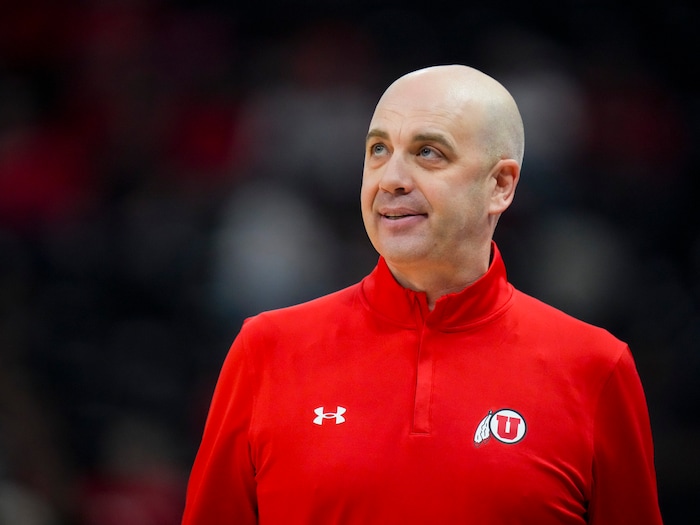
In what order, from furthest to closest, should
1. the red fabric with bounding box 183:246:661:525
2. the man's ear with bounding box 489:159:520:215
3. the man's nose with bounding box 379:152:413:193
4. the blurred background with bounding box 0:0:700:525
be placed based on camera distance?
the blurred background with bounding box 0:0:700:525, the man's ear with bounding box 489:159:520:215, the man's nose with bounding box 379:152:413:193, the red fabric with bounding box 183:246:661:525

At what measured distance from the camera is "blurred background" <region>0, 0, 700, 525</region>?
453cm

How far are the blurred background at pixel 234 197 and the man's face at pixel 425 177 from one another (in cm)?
237

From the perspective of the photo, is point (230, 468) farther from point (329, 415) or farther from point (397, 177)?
point (397, 177)

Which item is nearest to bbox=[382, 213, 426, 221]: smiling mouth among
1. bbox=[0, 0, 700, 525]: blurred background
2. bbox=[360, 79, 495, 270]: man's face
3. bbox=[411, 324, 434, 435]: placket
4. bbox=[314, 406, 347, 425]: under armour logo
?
bbox=[360, 79, 495, 270]: man's face

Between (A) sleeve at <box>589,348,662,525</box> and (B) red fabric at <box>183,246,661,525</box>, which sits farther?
(A) sleeve at <box>589,348,662,525</box>

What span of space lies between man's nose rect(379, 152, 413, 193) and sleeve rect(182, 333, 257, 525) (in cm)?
48

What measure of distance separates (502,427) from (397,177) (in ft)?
1.82

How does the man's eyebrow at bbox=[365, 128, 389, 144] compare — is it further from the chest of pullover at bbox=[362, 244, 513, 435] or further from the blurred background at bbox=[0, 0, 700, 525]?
the blurred background at bbox=[0, 0, 700, 525]

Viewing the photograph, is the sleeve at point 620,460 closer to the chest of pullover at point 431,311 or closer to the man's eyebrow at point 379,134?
the chest of pullover at point 431,311

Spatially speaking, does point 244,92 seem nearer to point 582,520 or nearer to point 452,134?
point 452,134

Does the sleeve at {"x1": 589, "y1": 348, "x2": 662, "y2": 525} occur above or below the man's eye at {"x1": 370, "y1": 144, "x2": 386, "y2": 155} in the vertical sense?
below

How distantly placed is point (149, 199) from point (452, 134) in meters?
2.96

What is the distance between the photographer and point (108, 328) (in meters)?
4.78

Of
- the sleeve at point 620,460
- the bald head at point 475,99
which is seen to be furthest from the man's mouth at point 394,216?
the sleeve at point 620,460
